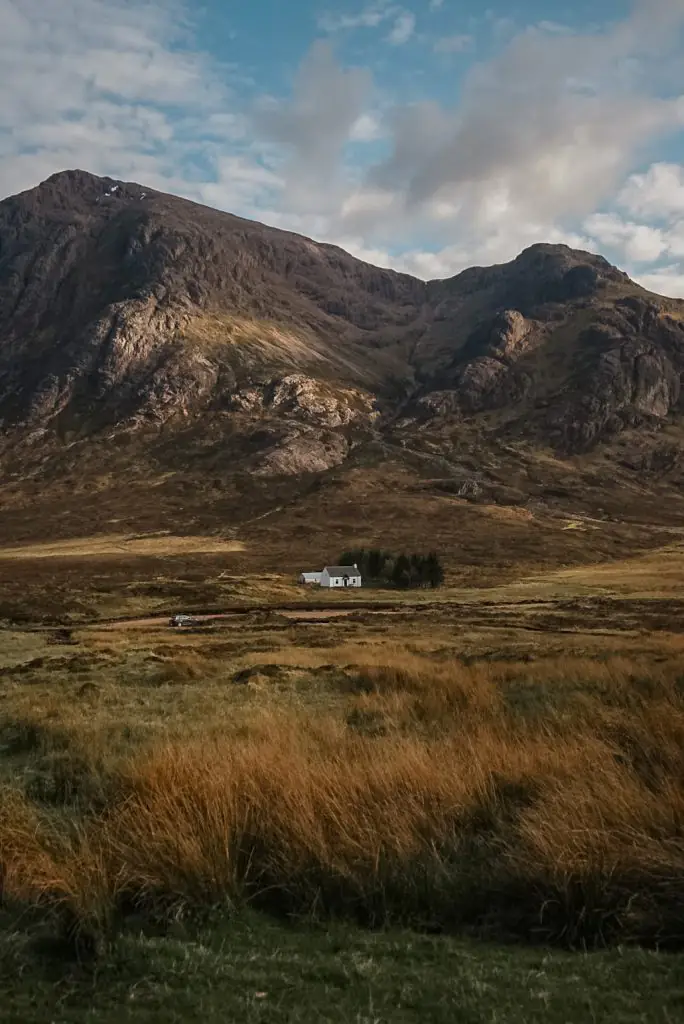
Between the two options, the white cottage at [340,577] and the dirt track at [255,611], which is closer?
the dirt track at [255,611]

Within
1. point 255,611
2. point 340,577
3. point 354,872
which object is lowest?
point 340,577

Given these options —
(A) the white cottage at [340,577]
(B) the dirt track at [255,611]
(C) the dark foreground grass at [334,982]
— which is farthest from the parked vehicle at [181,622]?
(C) the dark foreground grass at [334,982]

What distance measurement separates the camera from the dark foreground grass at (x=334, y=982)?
144 inches

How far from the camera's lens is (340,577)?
102750mm

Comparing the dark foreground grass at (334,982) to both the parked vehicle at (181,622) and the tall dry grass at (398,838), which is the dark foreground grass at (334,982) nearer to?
the tall dry grass at (398,838)

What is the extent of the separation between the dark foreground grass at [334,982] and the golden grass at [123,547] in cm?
13243

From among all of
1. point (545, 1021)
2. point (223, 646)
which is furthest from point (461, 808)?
point (223, 646)

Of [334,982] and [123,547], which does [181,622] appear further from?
[123,547]

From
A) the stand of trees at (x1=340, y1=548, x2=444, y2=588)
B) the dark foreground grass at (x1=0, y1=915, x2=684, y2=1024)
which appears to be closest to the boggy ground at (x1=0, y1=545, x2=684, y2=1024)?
the dark foreground grass at (x1=0, y1=915, x2=684, y2=1024)

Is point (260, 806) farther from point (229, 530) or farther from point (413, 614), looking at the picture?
point (229, 530)

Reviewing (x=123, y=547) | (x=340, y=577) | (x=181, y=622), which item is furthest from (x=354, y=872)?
(x=123, y=547)

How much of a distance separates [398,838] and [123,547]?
15592cm

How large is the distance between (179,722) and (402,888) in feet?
31.2

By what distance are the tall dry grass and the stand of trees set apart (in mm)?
92125
